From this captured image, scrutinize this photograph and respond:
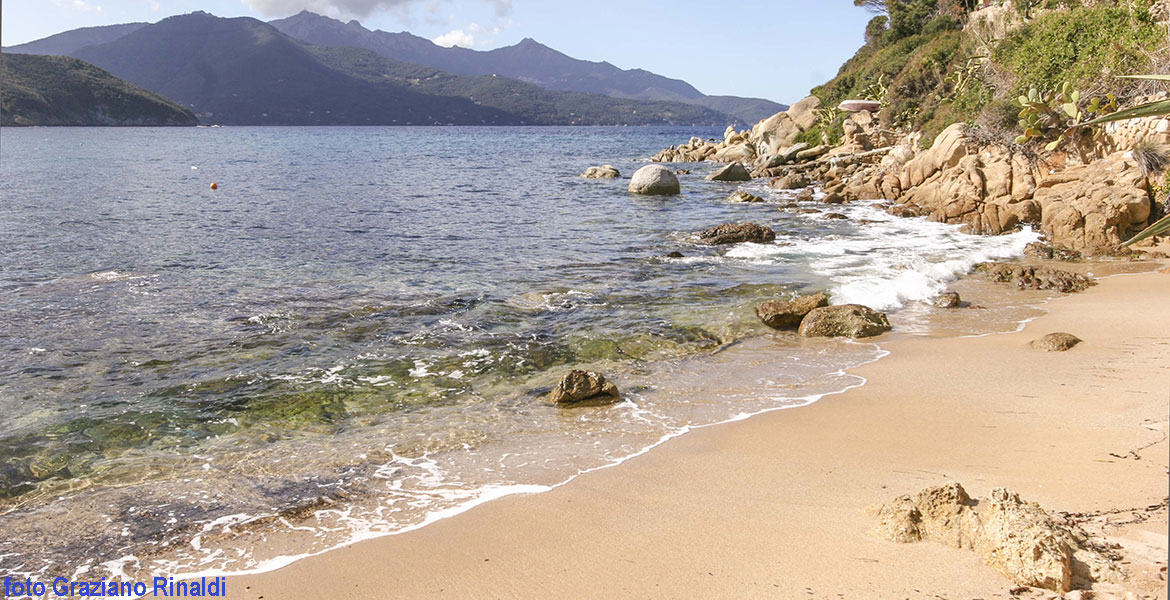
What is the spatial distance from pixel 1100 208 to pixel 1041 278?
4.62 m

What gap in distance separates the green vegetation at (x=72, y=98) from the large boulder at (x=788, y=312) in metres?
122

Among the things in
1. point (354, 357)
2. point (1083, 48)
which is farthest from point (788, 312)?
point (1083, 48)

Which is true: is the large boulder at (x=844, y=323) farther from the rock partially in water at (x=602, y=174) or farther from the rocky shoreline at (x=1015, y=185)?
the rock partially in water at (x=602, y=174)

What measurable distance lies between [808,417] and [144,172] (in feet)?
135

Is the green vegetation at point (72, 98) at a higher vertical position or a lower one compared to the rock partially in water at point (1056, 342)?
higher

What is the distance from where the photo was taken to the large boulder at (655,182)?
30625mm

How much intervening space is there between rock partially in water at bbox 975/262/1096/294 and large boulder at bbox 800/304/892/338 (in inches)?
164

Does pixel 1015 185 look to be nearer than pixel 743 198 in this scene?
Yes

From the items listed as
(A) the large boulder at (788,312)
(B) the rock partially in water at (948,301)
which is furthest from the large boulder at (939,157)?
(A) the large boulder at (788,312)

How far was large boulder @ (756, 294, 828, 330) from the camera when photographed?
1127 cm

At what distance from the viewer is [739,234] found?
63.3 feet

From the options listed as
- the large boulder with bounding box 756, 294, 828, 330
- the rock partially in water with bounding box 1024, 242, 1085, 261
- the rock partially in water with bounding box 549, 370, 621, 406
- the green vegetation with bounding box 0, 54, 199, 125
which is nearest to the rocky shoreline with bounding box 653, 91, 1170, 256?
the rock partially in water with bounding box 1024, 242, 1085, 261

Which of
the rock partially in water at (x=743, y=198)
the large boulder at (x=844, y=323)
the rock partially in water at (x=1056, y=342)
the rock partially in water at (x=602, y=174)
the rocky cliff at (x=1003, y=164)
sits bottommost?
the large boulder at (x=844, y=323)

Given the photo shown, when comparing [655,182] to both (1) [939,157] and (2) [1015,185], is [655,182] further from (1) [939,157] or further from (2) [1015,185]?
(2) [1015,185]
